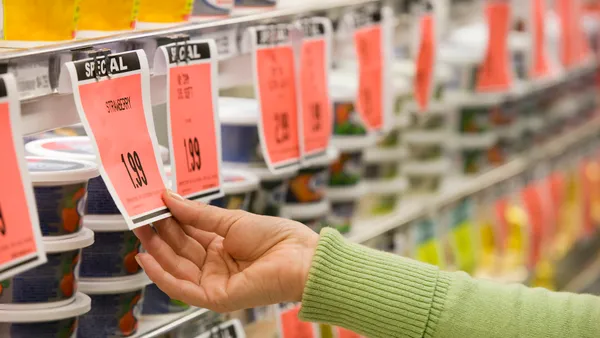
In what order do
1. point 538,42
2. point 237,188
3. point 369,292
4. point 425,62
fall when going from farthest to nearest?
point 538,42, point 425,62, point 237,188, point 369,292

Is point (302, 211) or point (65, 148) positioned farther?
point (302, 211)

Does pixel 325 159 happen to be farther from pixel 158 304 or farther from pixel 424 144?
pixel 424 144

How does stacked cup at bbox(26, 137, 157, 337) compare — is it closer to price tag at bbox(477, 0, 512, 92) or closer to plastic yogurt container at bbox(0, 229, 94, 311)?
plastic yogurt container at bbox(0, 229, 94, 311)

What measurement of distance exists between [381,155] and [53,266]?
130 cm

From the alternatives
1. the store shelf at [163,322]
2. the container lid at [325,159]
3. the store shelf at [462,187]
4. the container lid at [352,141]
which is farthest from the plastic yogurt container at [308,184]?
the store shelf at [163,322]

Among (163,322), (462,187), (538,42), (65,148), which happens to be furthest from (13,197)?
(538,42)

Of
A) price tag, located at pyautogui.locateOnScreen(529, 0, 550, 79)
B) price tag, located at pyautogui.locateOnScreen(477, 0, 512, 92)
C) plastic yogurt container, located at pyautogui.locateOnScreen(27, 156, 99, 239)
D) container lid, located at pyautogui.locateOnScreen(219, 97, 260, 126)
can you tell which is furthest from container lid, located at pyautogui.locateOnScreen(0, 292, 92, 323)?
price tag, located at pyautogui.locateOnScreen(529, 0, 550, 79)

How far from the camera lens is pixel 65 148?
4.80 feet

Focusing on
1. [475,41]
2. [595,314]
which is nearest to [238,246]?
[595,314]

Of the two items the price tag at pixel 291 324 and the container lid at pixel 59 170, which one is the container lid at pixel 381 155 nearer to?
the price tag at pixel 291 324

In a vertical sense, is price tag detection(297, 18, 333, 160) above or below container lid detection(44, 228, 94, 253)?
above

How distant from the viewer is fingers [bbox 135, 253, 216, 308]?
1319mm

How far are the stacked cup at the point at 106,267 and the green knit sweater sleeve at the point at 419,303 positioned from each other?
0.97 feet

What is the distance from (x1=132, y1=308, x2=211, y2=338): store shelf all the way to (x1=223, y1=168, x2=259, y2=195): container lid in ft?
0.75
